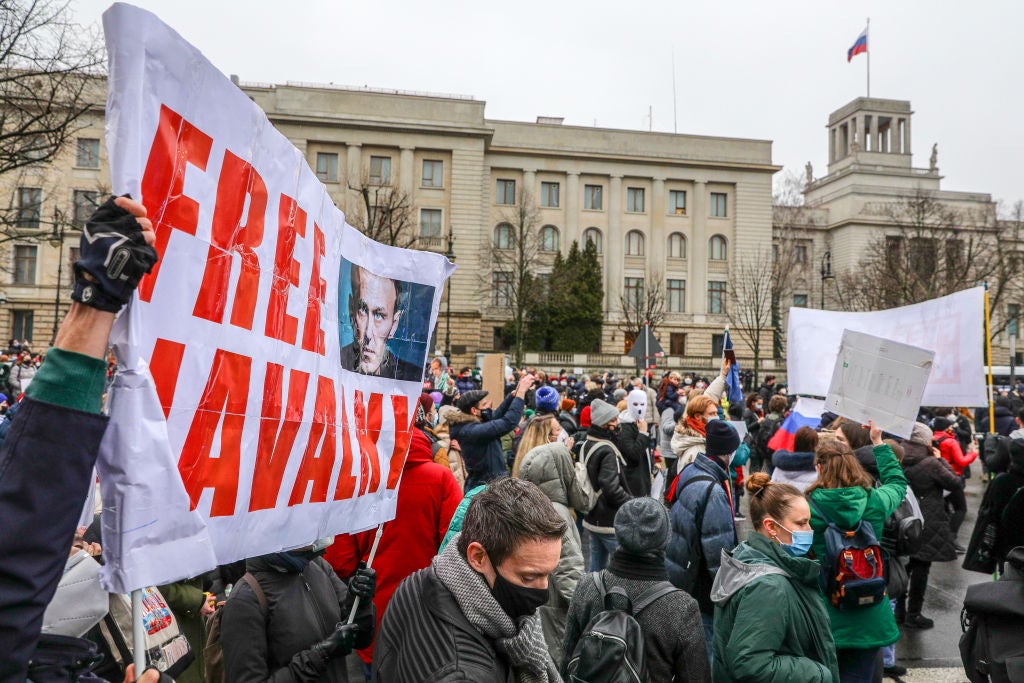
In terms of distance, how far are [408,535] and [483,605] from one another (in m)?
2.05

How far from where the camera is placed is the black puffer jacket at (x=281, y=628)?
2.65 meters

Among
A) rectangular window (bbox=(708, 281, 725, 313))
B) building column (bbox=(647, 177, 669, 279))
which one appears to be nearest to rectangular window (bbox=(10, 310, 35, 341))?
building column (bbox=(647, 177, 669, 279))

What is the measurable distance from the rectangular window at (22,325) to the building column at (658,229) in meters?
41.3

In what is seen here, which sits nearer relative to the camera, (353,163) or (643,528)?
(643,528)

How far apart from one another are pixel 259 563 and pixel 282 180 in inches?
55.4

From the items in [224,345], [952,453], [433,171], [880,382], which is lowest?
[952,453]

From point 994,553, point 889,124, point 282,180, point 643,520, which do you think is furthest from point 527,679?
point 889,124

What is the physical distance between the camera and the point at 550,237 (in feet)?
185

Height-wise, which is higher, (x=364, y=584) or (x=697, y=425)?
(x=697, y=425)

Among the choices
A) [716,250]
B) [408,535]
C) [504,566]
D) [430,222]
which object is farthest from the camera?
[716,250]

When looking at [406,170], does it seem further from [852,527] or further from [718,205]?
[852,527]

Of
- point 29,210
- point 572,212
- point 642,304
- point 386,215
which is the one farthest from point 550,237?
point 29,210

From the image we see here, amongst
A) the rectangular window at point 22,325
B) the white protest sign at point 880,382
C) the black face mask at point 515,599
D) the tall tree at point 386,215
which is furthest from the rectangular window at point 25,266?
the black face mask at point 515,599

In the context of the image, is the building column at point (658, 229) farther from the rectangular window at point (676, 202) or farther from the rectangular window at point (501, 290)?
the rectangular window at point (501, 290)
